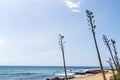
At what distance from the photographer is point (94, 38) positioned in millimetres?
28609

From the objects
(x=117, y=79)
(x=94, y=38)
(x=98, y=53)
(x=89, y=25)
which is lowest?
(x=117, y=79)

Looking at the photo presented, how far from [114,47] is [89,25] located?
424 inches

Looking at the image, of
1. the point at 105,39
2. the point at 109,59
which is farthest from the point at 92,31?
the point at 109,59

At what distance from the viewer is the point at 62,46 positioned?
3728cm

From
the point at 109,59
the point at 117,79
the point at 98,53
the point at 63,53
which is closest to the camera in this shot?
the point at 98,53

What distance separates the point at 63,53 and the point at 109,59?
9.07m

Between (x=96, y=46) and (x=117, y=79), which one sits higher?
(x=96, y=46)

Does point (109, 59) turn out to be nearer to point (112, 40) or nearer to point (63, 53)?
point (112, 40)

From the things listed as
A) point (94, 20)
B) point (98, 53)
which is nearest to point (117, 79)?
point (98, 53)

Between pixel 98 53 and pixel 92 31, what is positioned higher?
pixel 92 31

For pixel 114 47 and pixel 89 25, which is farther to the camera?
pixel 114 47

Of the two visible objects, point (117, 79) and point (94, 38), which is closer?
point (94, 38)

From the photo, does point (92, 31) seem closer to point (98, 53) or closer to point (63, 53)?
point (98, 53)

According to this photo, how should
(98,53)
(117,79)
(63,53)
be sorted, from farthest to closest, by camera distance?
(63,53)
(117,79)
(98,53)
